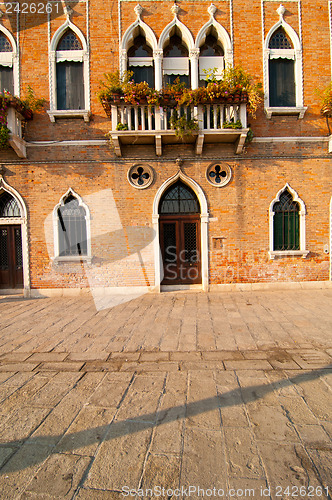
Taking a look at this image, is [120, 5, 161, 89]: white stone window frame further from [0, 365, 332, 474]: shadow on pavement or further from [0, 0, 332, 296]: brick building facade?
[0, 365, 332, 474]: shadow on pavement

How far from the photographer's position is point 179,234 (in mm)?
8211

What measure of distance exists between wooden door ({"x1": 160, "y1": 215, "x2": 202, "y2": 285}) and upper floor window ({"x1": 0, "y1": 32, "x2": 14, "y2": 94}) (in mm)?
6869

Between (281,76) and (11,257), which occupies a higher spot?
(281,76)

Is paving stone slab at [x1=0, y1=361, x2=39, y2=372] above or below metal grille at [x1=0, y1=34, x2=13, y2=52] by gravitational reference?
below

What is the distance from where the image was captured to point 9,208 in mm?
8156

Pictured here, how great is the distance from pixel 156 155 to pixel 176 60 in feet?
10.7

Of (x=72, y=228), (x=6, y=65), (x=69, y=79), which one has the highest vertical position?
(x=6, y=65)

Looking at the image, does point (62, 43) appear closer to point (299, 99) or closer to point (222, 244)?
point (299, 99)

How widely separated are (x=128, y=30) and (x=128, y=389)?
993cm

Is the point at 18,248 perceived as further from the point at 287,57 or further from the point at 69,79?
the point at 287,57

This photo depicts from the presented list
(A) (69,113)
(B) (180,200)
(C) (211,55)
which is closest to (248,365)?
(B) (180,200)

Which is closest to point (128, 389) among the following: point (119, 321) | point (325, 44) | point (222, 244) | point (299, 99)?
point (119, 321)

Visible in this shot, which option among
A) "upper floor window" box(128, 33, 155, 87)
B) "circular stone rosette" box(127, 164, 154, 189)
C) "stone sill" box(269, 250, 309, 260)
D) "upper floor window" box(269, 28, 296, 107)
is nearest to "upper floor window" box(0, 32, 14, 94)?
"upper floor window" box(128, 33, 155, 87)

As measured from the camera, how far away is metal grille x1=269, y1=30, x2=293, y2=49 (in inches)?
312
